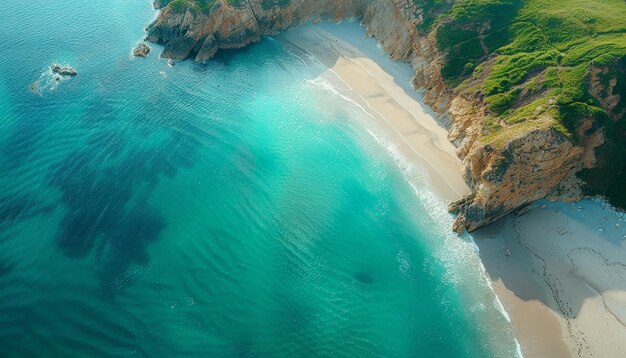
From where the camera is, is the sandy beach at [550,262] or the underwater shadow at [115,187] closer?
the sandy beach at [550,262]

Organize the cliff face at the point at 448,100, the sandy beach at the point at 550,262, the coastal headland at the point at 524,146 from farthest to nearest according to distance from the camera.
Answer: the cliff face at the point at 448,100 → the coastal headland at the point at 524,146 → the sandy beach at the point at 550,262

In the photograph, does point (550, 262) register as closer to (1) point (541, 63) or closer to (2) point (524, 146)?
(2) point (524, 146)

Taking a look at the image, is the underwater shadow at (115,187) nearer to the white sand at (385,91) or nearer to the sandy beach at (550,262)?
the white sand at (385,91)

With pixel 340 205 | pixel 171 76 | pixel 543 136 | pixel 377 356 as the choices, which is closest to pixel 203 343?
pixel 377 356

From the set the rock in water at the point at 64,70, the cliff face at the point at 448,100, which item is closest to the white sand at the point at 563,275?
the cliff face at the point at 448,100

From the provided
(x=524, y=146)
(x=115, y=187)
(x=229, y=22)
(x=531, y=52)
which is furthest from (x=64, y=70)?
(x=531, y=52)
